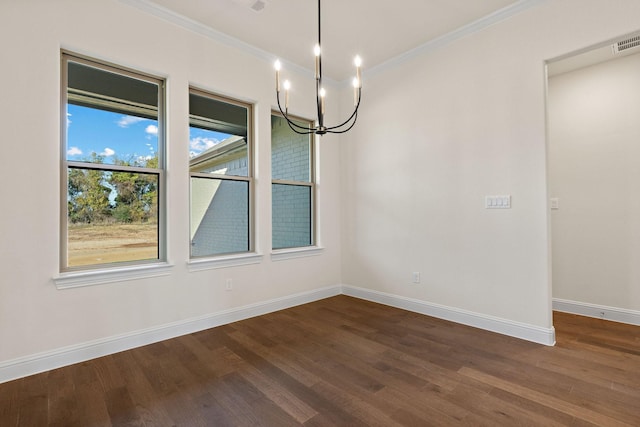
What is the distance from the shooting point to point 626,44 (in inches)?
114

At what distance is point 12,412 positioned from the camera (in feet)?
6.15

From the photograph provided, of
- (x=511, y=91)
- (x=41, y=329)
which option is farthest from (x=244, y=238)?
(x=511, y=91)

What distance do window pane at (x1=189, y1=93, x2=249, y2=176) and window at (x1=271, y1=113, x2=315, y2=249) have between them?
0.42 metres

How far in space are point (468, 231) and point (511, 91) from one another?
1.41 metres

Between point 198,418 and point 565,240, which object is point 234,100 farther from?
point 565,240

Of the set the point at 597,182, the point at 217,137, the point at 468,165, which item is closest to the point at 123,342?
the point at 217,137

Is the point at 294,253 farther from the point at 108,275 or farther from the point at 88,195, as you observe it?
the point at 88,195

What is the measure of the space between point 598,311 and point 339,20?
4125 millimetres

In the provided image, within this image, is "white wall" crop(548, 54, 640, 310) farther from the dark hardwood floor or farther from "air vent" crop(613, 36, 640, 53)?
the dark hardwood floor

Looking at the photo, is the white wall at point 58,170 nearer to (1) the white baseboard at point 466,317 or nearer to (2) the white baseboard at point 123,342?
(2) the white baseboard at point 123,342

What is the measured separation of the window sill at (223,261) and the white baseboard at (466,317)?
1.60 metres

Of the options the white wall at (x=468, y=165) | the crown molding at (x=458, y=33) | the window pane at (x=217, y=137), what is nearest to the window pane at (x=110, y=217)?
the window pane at (x=217, y=137)

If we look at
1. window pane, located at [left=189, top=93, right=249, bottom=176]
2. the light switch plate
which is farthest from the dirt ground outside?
the light switch plate

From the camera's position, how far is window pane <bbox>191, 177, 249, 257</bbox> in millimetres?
3291
